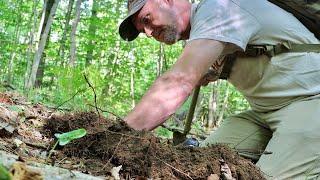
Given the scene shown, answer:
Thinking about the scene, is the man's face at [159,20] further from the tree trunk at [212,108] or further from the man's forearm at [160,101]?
the tree trunk at [212,108]

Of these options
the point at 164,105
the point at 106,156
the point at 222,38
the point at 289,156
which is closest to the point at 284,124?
the point at 289,156

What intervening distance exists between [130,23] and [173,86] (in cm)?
128

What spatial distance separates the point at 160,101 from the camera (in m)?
2.63

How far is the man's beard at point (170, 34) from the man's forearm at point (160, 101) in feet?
3.04

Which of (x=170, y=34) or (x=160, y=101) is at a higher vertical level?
(x=170, y=34)

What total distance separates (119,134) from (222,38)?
1044 millimetres

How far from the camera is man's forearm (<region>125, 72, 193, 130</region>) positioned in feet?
8.32

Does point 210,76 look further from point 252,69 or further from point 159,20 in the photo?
point 159,20

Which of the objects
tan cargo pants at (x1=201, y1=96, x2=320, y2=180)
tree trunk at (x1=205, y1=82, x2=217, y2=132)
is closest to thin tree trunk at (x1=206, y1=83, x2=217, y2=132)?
tree trunk at (x1=205, y1=82, x2=217, y2=132)

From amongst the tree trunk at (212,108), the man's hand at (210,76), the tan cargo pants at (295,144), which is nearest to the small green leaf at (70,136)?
the tan cargo pants at (295,144)

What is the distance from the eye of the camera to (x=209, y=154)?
2367 mm

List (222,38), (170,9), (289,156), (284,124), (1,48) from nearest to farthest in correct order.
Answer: (222,38) < (289,156) < (284,124) < (170,9) < (1,48)

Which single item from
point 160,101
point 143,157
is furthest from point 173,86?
point 143,157

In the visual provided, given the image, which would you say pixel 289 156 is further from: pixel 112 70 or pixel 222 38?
pixel 112 70
